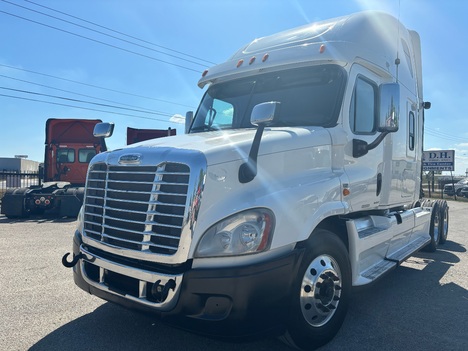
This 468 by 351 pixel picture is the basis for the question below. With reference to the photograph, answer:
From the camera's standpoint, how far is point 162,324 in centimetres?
368

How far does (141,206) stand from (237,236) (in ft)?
2.74

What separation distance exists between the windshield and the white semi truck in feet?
0.05

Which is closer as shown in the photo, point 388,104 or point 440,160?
point 388,104

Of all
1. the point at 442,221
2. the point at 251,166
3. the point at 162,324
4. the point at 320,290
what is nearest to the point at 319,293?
the point at 320,290

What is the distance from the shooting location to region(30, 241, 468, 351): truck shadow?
332 cm

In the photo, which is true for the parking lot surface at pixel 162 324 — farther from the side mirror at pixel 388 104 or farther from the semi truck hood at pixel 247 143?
A: the side mirror at pixel 388 104

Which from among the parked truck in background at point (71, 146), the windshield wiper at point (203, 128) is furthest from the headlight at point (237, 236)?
the parked truck in background at point (71, 146)

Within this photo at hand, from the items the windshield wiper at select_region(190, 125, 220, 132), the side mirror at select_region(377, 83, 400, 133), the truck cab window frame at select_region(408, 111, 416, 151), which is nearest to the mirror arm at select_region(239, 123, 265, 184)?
the windshield wiper at select_region(190, 125, 220, 132)

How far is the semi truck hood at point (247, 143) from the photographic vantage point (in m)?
2.96

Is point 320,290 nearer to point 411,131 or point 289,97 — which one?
point 289,97

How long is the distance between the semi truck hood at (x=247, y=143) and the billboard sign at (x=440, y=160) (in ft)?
74.3

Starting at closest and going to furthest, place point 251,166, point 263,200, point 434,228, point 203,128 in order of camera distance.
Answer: point 263,200 → point 251,166 → point 203,128 → point 434,228

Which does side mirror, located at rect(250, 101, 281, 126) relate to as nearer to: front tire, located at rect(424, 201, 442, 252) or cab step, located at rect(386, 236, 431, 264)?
cab step, located at rect(386, 236, 431, 264)

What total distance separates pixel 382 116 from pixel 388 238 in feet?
5.52
